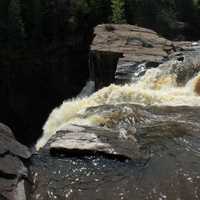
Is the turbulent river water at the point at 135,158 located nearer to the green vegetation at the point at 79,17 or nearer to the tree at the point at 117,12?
the tree at the point at 117,12

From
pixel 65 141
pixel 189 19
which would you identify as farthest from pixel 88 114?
pixel 189 19

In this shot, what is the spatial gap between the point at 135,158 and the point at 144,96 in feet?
13.4

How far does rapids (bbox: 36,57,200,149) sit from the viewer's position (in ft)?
34.3

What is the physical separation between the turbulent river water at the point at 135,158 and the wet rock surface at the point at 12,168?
204mm

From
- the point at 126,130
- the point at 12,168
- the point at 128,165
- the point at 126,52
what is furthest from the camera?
the point at 126,52

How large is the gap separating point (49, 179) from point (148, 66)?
Answer: 773cm

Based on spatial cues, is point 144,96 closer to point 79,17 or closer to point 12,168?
point 12,168

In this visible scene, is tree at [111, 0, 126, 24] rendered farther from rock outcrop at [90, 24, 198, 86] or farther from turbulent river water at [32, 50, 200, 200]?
turbulent river water at [32, 50, 200, 200]

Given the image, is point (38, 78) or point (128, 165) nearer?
point (128, 165)

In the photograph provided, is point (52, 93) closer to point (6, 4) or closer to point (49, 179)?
point (6, 4)

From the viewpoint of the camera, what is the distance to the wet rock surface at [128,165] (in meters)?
5.90

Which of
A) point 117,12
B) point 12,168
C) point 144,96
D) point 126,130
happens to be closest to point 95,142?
point 126,130

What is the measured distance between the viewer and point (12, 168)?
5988mm

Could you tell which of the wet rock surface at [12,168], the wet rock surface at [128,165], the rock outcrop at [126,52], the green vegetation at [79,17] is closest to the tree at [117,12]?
the green vegetation at [79,17]
